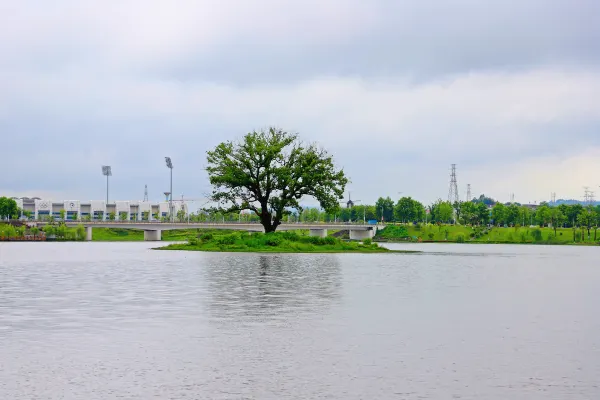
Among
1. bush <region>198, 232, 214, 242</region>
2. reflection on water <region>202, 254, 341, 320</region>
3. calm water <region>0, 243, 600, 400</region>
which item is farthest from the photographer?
bush <region>198, 232, 214, 242</region>

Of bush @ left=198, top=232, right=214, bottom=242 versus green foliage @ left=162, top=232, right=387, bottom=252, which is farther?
bush @ left=198, top=232, right=214, bottom=242

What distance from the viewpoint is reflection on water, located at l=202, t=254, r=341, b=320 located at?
35844 mm

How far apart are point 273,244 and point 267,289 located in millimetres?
62061

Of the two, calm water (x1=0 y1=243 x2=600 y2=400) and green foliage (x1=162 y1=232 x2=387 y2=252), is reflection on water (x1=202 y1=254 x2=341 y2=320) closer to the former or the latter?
calm water (x1=0 y1=243 x2=600 y2=400)

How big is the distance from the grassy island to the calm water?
58178 mm

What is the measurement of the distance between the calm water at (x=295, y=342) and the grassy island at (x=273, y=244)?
58.2 metres

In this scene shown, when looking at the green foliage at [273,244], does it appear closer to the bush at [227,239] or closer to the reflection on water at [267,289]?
the bush at [227,239]

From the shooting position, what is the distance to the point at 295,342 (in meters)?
26.0

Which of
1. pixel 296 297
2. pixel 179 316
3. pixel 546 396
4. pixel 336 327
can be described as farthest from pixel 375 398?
pixel 296 297

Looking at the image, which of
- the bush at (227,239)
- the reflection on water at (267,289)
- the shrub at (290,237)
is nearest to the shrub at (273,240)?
the shrub at (290,237)

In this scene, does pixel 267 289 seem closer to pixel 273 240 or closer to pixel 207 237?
pixel 273 240

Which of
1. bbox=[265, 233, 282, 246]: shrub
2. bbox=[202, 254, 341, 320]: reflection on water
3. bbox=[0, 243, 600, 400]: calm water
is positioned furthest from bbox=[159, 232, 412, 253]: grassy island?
bbox=[0, 243, 600, 400]: calm water

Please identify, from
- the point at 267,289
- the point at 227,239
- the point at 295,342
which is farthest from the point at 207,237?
the point at 295,342

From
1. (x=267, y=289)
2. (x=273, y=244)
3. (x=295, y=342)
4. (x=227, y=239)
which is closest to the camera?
(x=295, y=342)
